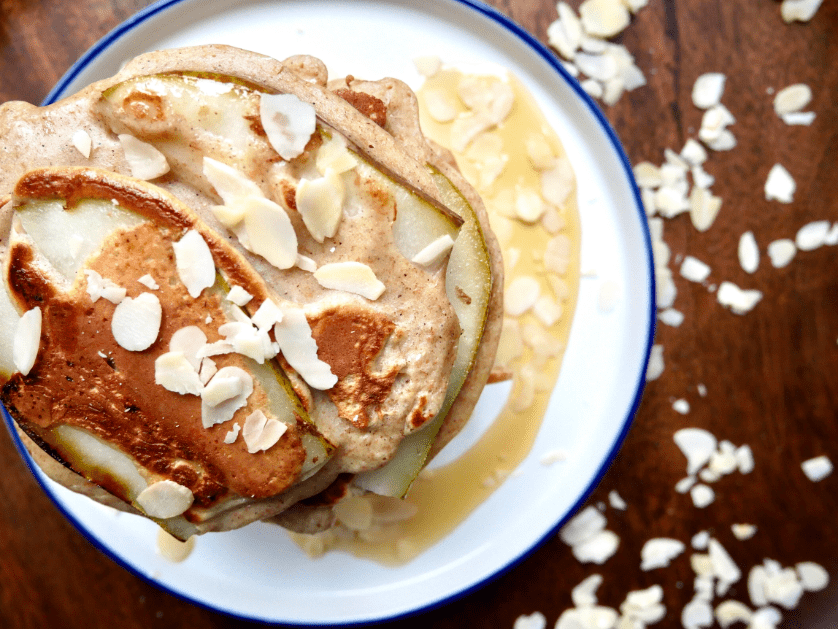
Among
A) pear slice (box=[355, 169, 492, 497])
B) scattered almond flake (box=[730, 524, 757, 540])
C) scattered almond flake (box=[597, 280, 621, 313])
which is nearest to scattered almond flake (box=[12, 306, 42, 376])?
pear slice (box=[355, 169, 492, 497])

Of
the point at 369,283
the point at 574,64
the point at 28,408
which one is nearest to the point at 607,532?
the point at 369,283

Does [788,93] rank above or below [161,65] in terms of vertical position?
below

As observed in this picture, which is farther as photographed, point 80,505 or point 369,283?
point 80,505

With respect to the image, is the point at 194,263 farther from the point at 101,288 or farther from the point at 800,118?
the point at 800,118

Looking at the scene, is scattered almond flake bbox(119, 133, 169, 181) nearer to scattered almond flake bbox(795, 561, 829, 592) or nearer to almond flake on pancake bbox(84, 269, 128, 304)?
almond flake on pancake bbox(84, 269, 128, 304)

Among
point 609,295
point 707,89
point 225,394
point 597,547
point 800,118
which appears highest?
point 225,394

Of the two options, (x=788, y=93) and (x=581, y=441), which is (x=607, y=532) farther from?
(x=788, y=93)

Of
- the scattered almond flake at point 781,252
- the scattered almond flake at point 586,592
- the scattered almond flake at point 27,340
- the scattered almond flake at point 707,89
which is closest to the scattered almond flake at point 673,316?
the scattered almond flake at point 781,252

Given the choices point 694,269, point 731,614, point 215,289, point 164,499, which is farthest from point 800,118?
point 164,499
